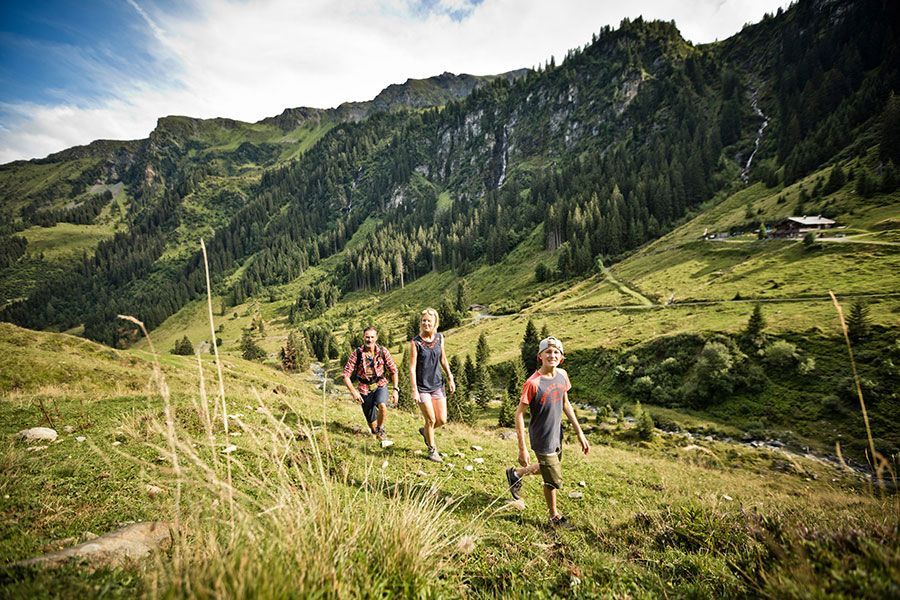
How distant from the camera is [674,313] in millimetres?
55188

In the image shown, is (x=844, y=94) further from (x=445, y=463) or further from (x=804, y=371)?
(x=445, y=463)

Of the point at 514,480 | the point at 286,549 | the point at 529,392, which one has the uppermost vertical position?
the point at 286,549

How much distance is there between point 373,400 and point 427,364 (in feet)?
6.95

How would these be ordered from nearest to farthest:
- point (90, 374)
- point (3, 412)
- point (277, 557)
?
point (277, 557) < point (3, 412) < point (90, 374)

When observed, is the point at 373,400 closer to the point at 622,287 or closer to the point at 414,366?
the point at 414,366

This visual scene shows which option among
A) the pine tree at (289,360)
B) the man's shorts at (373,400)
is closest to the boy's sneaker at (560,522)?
the man's shorts at (373,400)

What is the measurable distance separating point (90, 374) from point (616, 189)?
128m

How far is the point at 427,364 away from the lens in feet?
29.3

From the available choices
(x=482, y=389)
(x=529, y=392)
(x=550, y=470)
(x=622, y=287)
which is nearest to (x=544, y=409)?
(x=529, y=392)

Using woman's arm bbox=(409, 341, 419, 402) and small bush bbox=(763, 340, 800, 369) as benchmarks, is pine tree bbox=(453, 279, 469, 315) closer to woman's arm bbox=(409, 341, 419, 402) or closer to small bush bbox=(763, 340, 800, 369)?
small bush bbox=(763, 340, 800, 369)

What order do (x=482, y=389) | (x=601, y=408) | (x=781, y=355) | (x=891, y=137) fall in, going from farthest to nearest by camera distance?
(x=891, y=137) → (x=482, y=389) → (x=601, y=408) → (x=781, y=355)

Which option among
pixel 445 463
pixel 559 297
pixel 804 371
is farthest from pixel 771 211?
pixel 445 463

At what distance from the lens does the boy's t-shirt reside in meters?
6.62

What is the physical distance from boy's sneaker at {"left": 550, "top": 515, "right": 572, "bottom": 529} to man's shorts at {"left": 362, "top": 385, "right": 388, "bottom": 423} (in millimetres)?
5114
